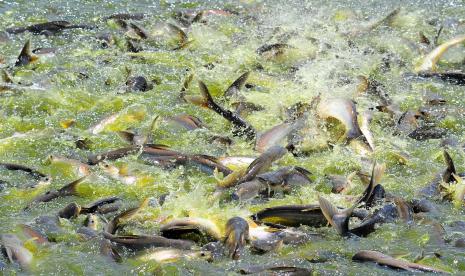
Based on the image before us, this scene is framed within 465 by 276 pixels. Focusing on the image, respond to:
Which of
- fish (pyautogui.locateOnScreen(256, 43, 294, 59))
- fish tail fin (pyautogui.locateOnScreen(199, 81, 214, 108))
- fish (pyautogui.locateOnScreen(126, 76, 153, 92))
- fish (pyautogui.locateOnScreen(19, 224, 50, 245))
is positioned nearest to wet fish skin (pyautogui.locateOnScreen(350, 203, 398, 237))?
fish (pyautogui.locateOnScreen(19, 224, 50, 245))

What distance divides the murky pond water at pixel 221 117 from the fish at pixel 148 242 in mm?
60

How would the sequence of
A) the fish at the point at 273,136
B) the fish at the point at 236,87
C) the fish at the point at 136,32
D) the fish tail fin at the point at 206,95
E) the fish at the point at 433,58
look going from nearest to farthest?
the fish at the point at 273,136 → the fish tail fin at the point at 206,95 → the fish at the point at 236,87 → the fish at the point at 433,58 → the fish at the point at 136,32

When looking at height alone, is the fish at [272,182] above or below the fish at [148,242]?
above

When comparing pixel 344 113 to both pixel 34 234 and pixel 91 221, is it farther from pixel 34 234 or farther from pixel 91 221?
pixel 34 234

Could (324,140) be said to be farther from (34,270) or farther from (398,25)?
(398,25)

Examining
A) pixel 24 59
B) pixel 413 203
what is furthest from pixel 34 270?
pixel 24 59

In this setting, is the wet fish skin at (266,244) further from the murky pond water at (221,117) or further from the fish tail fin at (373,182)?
the fish tail fin at (373,182)

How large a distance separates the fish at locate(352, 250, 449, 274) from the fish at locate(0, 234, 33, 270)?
2165 millimetres

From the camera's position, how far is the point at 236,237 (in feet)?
16.0

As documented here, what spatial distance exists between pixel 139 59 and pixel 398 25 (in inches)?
143

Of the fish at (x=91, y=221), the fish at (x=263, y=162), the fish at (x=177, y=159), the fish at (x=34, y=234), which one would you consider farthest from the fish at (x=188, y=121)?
the fish at (x=34, y=234)

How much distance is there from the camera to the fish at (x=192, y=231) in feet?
16.5

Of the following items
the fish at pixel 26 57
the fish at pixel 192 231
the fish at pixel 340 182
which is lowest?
the fish at pixel 26 57

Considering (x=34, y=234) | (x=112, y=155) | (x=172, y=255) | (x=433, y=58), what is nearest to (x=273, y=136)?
(x=112, y=155)
